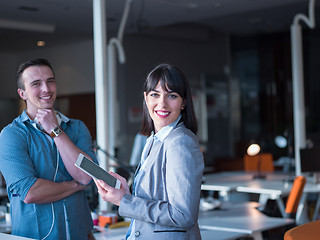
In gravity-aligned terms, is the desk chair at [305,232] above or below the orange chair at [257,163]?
above

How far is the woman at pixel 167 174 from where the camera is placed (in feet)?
6.67

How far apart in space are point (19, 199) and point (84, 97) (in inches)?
317

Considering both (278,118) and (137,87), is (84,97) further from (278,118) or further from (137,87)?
(278,118)

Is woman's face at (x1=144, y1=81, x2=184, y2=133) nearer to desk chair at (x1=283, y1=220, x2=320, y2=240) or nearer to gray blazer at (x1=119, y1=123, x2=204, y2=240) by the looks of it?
gray blazer at (x1=119, y1=123, x2=204, y2=240)

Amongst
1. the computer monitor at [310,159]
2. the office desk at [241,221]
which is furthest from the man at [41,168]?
the computer monitor at [310,159]

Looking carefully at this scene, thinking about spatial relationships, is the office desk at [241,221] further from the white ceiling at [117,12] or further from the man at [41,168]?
the white ceiling at [117,12]

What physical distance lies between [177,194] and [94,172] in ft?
1.26

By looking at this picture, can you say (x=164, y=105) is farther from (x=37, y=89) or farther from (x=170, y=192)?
(x=37, y=89)

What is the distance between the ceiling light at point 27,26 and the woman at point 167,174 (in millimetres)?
5480

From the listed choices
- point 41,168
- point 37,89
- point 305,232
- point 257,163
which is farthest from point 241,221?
point 257,163

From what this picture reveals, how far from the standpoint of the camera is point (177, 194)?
2.03 meters

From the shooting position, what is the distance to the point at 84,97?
1066 centimetres

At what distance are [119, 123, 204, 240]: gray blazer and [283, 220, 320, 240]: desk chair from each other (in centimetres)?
56

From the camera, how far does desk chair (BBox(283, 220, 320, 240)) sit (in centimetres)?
248
